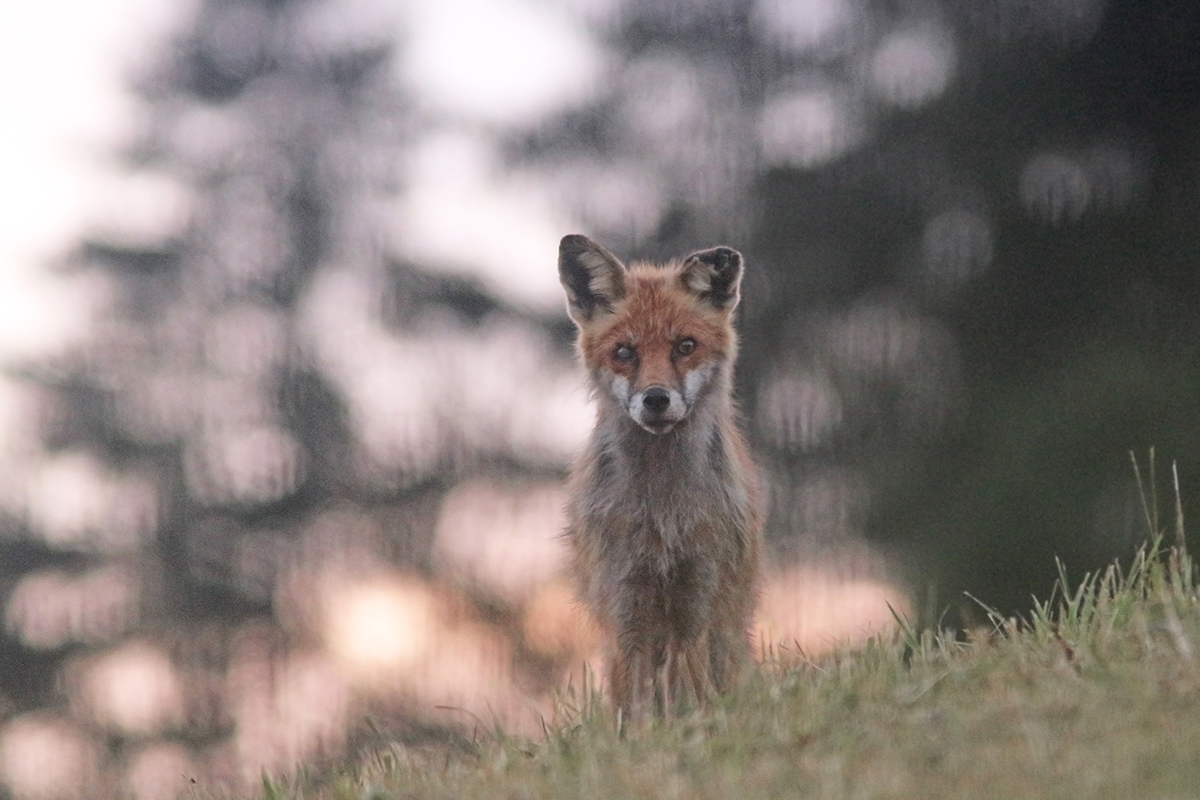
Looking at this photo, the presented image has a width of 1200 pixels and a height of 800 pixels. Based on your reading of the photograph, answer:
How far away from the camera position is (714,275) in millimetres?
6742

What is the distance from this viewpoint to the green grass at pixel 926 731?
3.52m

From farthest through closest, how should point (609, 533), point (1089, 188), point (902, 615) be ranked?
point (1089, 188) < point (609, 533) < point (902, 615)

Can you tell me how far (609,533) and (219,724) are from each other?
35.9 feet

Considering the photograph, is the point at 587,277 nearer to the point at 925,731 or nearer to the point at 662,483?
the point at 662,483

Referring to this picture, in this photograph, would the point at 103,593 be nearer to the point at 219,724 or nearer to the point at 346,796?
the point at 219,724

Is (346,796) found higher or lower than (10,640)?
lower

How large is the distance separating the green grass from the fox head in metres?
1.36

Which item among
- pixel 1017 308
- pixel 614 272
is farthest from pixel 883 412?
pixel 614 272

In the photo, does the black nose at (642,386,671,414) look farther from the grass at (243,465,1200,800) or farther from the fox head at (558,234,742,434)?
the grass at (243,465,1200,800)

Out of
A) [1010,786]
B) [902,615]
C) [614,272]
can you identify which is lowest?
[1010,786]

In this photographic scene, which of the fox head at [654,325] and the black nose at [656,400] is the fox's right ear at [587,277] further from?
the black nose at [656,400]

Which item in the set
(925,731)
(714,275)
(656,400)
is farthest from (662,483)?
(925,731)

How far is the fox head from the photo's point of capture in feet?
20.0

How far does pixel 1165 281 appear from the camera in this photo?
12.2 metres
